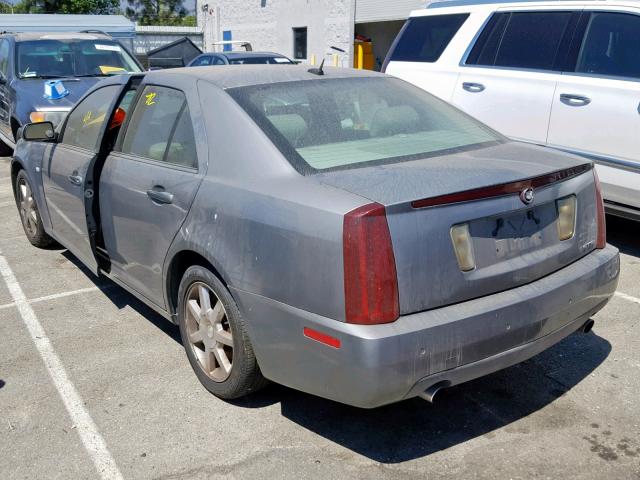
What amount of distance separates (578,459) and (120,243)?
2708mm

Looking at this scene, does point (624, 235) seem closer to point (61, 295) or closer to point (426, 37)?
point (426, 37)

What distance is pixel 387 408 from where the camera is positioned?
11.4ft

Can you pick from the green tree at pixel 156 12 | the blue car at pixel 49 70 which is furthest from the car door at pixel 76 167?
the green tree at pixel 156 12

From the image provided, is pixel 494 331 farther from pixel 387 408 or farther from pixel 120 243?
pixel 120 243

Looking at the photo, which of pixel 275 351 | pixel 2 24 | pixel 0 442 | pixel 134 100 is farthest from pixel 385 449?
pixel 2 24

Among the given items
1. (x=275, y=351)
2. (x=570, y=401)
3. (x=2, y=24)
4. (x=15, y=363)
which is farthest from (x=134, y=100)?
(x=2, y=24)

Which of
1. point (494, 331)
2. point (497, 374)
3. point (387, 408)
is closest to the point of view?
point (494, 331)

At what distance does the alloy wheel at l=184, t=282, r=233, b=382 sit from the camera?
339cm

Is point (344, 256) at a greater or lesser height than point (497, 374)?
greater

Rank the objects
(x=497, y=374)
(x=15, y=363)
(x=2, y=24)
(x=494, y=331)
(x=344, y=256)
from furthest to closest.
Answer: (x=2, y=24), (x=15, y=363), (x=497, y=374), (x=494, y=331), (x=344, y=256)

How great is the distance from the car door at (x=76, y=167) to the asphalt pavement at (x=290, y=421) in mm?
769

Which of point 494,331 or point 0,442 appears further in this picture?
point 0,442

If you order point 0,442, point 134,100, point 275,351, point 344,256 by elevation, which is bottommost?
point 0,442

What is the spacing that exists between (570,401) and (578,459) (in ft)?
1.68
